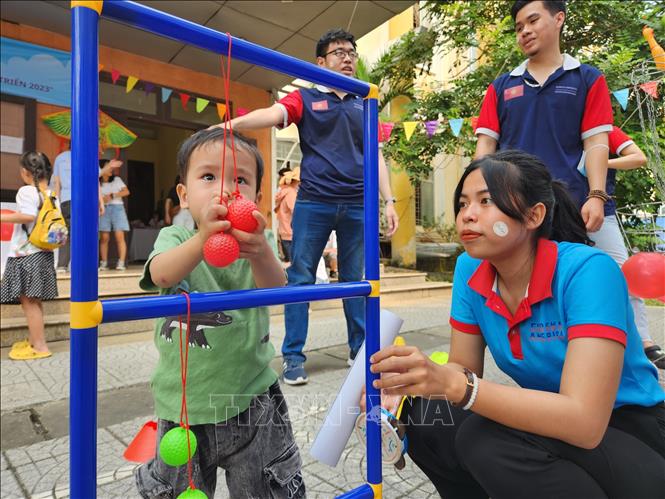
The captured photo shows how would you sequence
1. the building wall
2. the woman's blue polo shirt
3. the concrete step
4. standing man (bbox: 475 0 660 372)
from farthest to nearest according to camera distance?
the building wall < the concrete step < standing man (bbox: 475 0 660 372) < the woman's blue polo shirt

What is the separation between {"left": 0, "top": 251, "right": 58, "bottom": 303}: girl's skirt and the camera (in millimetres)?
2971

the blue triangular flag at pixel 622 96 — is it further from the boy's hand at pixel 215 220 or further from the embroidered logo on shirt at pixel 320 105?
the boy's hand at pixel 215 220

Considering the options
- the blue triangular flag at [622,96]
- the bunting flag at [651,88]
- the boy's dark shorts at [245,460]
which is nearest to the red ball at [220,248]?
the boy's dark shorts at [245,460]

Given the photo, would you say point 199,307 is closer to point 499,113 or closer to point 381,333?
point 381,333

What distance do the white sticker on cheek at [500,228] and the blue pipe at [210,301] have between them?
343mm

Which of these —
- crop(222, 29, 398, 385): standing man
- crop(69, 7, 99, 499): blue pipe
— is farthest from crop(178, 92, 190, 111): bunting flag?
crop(69, 7, 99, 499): blue pipe

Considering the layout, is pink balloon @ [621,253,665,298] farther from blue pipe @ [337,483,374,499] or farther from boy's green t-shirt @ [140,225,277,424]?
boy's green t-shirt @ [140,225,277,424]

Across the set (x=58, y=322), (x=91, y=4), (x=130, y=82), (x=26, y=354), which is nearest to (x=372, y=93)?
(x=91, y=4)

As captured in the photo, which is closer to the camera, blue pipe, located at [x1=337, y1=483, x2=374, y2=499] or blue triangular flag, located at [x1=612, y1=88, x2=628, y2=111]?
blue pipe, located at [x1=337, y1=483, x2=374, y2=499]

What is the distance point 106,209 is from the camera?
4.86 metres

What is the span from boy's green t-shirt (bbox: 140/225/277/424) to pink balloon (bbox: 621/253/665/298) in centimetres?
122

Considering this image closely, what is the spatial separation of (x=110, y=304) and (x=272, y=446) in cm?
58

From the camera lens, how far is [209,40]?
32.8 inches

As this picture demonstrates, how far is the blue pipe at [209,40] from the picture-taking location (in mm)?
739
